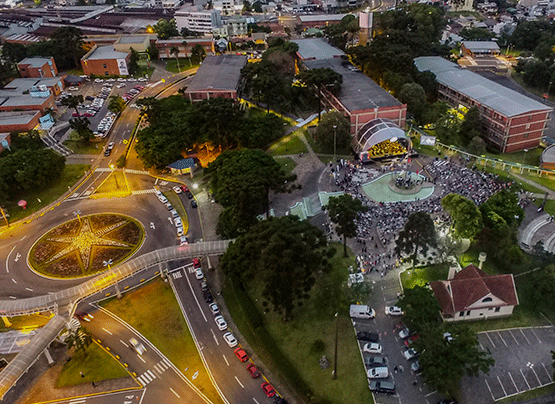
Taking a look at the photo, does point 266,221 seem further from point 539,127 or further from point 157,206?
point 539,127

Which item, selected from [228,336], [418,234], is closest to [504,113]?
[418,234]

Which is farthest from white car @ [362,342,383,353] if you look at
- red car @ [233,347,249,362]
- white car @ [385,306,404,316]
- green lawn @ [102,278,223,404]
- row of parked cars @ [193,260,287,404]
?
green lawn @ [102,278,223,404]

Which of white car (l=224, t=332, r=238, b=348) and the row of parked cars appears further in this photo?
white car (l=224, t=332, r=238, b=348)

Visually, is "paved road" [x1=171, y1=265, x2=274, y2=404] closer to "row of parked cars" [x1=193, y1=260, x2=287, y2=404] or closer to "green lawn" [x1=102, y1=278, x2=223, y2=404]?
"row of parked cars" [x1=193, y1=260, x2=287, y2=404]

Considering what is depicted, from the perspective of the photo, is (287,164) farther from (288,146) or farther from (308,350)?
(308,350)

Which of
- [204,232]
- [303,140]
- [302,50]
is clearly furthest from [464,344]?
[302,50]

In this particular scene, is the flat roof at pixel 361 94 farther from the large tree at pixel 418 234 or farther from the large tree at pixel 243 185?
the large tree at pixel 418 234

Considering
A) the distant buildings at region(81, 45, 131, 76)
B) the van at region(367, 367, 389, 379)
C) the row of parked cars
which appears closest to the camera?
the van at region(367, 367, 389, 379)

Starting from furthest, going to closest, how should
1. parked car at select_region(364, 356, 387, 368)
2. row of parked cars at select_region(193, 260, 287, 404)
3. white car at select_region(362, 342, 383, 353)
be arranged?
white car at select_region(362, 342, 383, 353) < parked car at select_region(364, 356, 387, 368) < row of parked cars at select_region(193, 260, 287, 404)
